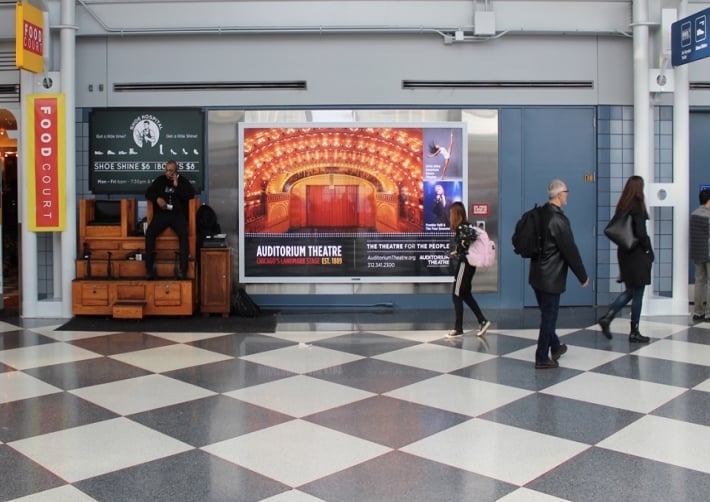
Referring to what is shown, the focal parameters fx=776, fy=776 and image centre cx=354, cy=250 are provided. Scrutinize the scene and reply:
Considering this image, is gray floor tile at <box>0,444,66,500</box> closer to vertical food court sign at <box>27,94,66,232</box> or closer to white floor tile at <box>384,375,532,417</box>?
A: white floor tile at <box>384,375,532,417</box>

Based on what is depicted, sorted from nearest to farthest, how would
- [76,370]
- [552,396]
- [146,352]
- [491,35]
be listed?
1. [552,396]
2. [76,370]
3. [146,352]
4. [491,35]

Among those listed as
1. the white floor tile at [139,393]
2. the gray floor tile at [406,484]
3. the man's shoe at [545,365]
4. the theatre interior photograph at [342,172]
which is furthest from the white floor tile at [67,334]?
the gray floor tile at [406,484]

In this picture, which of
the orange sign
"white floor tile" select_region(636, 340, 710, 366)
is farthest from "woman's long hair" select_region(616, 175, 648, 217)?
the orange sign

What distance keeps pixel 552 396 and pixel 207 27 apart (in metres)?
6.76

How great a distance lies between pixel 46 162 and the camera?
9.73m

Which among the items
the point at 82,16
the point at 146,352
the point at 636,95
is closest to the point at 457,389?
the point at 146,352

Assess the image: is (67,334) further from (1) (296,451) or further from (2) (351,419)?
(1) (296,451)

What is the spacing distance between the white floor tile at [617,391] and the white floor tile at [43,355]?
4.38 metres

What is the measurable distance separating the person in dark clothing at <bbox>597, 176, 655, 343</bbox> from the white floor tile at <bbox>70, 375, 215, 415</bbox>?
14.2 feet

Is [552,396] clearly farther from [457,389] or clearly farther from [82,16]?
[82,16]

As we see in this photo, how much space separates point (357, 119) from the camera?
10.4m

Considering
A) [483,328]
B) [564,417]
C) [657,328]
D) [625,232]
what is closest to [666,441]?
[564,417]

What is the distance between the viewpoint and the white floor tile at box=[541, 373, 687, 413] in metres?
5.74

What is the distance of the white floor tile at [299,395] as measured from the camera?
18.5ft
